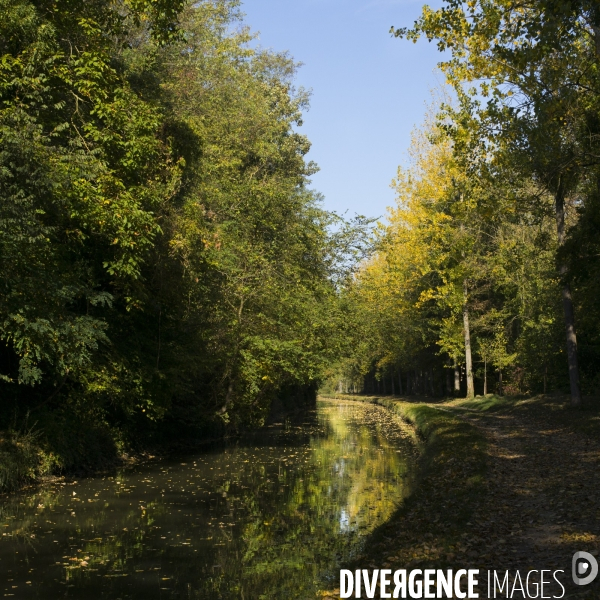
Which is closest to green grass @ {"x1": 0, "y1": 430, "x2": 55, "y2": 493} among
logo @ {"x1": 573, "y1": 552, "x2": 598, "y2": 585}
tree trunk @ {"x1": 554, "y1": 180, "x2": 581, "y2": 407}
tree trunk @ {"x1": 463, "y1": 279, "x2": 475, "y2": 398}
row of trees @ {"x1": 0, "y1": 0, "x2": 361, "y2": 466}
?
row of trees @ {"x1": 0, "y1": 0, "x2": 361, "y2": 466}

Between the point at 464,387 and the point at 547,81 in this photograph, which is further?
the point at 464,387

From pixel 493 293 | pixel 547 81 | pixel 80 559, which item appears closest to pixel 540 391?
pixel 493 293

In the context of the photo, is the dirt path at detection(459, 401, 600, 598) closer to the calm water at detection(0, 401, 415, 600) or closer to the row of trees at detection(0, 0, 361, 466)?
the calm water at detection(0, 401, 415, 600)

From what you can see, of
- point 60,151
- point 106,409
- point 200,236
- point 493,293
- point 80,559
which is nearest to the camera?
point 80,559

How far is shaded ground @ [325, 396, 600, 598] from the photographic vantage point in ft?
27.1

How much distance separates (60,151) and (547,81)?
12.5m

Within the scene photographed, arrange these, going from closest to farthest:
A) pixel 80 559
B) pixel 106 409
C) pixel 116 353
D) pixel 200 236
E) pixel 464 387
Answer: pixel 80 559, pixel 116 353, pixel 106 409, pixel 200 236, pixel 464 387

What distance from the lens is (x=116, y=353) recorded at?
61.1ft

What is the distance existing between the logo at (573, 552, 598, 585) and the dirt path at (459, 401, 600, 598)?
87 mm

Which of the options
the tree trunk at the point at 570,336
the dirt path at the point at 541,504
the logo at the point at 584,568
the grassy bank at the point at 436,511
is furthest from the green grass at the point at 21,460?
the tree trunk at the point at 570,336

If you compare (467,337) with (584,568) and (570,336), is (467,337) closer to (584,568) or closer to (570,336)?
(570,336)

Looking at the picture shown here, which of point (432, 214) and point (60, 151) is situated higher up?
point (432, 214)

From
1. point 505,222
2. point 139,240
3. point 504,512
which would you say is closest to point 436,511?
point 504,512

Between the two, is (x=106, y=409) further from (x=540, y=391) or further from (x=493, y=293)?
(x=493, y=293)
